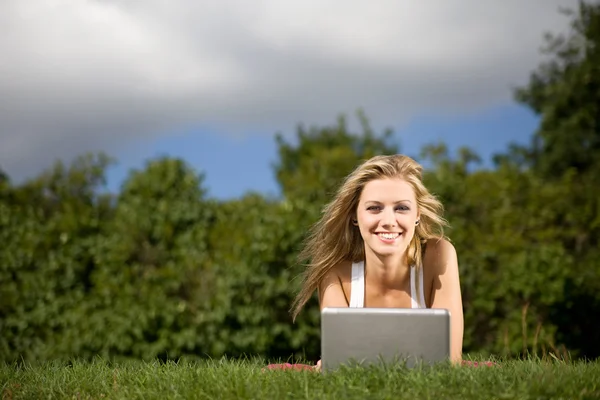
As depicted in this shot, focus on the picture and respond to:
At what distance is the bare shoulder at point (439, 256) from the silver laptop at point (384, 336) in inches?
37.8

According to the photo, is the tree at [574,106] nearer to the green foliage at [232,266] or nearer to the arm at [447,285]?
the green foliage at [232,266]

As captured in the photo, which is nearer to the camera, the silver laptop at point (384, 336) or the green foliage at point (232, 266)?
the silver laptop at point (384, 336)

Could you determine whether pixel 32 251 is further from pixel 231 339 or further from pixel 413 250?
pixel 413 250

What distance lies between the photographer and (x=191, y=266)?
7.93 meters

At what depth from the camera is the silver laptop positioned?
3469mm

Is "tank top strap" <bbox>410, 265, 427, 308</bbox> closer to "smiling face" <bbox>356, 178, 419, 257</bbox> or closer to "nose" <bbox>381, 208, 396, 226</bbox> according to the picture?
"smiling face" <bbox>356, 178, 419, 257</bbox>

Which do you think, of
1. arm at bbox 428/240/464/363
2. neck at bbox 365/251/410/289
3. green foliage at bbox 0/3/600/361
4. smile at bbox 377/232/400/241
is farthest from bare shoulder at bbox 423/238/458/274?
green foliage at bbox 0/3/600/361

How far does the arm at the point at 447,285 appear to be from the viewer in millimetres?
4297

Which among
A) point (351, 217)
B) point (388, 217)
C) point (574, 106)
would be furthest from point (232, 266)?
point (574, 106)

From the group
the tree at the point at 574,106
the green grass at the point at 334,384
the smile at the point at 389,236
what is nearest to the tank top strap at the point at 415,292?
the smile at the point at 389,236

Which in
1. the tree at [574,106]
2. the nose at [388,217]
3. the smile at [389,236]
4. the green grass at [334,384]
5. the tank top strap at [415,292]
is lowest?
the green grass at [334,384]

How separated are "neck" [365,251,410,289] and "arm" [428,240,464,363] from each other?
19 cm

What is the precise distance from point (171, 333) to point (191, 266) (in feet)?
2.52

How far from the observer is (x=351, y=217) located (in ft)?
15.2
